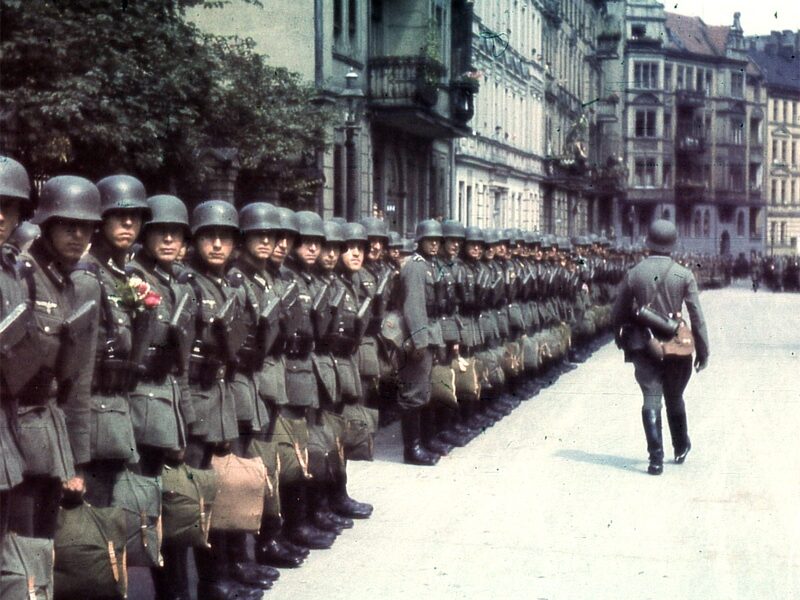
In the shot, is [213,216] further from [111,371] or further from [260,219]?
[111,371]

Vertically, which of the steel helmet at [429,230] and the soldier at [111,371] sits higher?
the steel helmet at [429,230]

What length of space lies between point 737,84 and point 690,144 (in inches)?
380

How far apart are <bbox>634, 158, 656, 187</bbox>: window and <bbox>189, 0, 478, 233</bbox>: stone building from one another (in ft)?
195

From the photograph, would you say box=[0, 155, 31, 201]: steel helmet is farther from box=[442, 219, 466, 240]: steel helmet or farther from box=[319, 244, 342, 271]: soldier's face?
box=[442, 219, 466, 240]: steel helmet

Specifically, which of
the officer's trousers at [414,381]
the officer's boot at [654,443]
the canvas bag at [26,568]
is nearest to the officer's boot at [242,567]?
the canvas bag at [26,568]

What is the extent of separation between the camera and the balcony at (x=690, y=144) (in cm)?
10806

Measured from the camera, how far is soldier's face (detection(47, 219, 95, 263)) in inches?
245

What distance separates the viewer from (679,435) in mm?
13195

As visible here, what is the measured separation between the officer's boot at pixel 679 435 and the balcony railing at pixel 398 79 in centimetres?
2193

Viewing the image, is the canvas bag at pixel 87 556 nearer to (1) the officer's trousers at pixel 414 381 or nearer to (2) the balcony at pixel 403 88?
(1) the officer's trousers at pixel 414 381

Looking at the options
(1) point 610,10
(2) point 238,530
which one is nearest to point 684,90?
(1) point 610,10

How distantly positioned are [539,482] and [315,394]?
131 inches

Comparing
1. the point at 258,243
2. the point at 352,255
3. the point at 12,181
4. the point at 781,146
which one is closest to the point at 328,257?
the point at 352,255

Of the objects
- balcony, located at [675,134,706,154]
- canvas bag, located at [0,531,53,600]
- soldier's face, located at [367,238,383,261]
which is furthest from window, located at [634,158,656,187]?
canvas bag, located at [0,531,53,600]
